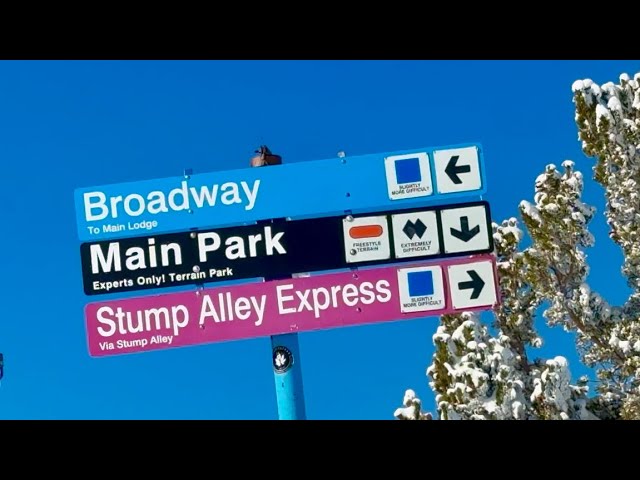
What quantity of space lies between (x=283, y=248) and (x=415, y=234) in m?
1.10

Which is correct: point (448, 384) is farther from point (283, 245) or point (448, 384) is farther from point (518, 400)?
point (283, 245)

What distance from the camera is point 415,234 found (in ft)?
25.9

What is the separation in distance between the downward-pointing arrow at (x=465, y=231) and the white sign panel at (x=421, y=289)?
31 cm

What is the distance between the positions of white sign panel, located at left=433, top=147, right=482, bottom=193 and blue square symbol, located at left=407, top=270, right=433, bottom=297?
71cm

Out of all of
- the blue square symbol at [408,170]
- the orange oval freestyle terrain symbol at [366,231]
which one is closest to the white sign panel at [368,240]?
the orange oval freestyle terrain symbol at [366,231]

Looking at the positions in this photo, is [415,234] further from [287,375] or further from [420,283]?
[287,375]

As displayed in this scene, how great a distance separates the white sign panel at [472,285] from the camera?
7.80m

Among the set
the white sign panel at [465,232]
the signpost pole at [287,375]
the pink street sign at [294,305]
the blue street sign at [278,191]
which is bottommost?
the signpost pole at [287,375]

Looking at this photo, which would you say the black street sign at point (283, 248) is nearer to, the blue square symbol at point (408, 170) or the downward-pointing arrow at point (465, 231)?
the downward-pointing arrow at point (465, 231)

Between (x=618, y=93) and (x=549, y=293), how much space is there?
264cm

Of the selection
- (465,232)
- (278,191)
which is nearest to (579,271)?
(465,232)

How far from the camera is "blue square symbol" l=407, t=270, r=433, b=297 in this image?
7785 mm
